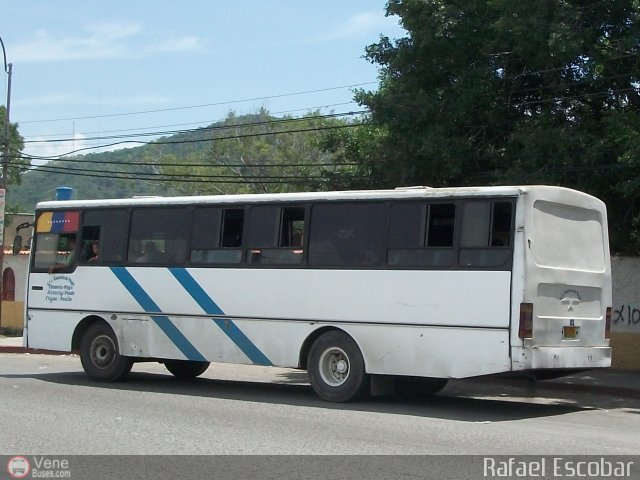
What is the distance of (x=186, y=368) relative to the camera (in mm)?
16734

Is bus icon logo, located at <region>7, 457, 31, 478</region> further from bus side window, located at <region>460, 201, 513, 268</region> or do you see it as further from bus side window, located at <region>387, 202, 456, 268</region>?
bus side window, located at <region>460, 201, 513, 268</region>

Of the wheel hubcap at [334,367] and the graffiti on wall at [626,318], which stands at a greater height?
the graffiti on wall at [626,318]

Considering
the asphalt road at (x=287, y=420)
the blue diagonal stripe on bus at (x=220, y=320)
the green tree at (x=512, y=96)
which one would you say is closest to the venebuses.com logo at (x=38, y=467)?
the asphalt road at (x=287, y=420)

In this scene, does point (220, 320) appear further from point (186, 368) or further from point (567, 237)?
point (567, 237)

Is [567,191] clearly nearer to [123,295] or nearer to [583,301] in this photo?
[583,301]

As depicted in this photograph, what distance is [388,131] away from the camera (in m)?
19.7

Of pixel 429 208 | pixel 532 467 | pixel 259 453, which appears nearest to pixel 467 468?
pixel 532 467

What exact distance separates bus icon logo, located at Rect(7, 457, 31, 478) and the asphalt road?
0.33 metres

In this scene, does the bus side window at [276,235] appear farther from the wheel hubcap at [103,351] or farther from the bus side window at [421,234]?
the wheel hubcap at [103,351]

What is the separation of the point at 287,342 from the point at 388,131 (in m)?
7.30

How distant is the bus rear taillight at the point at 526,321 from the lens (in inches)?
460

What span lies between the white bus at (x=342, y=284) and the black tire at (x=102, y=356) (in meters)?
0.03

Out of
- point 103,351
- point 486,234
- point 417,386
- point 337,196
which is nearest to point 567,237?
point 486,234

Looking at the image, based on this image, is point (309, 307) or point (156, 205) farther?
point (156, 205)
